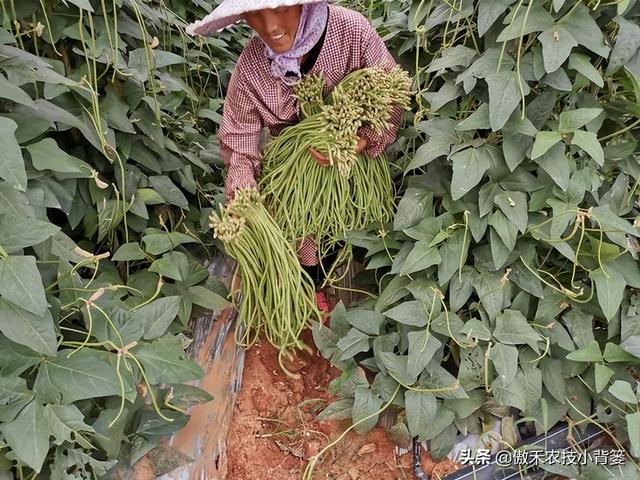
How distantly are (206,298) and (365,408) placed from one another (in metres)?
0.37

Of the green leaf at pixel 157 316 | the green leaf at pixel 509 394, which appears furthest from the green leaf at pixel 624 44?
the green leaf at pixel 157 316

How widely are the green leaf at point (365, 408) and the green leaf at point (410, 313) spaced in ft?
0.50

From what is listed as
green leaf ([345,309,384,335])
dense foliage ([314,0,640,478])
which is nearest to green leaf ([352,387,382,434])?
dense foliage ([314,0,640,478])

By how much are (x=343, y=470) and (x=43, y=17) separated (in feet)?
3.27

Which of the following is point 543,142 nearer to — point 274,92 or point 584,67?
point 584,67

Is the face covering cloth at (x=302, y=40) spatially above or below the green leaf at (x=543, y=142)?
above

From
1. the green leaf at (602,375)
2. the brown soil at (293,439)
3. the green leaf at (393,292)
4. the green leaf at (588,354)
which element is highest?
the green leaf at (393,292)

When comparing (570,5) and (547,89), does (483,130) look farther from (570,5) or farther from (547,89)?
(570,5)

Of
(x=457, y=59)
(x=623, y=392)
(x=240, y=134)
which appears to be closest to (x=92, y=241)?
(x=240, y=134)

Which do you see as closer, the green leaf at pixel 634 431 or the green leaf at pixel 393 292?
the green leaf at pixel 634 431

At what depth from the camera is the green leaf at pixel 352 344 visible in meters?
0.96

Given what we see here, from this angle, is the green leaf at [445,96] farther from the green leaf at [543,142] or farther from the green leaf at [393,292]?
the green leaf at [393,292]

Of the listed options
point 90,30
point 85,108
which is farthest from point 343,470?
point 90,30

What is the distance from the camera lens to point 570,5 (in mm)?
829
